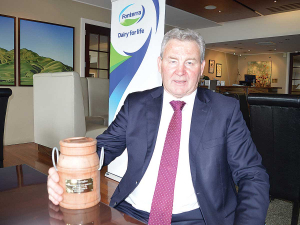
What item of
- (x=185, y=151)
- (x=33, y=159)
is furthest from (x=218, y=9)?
(x=185, y=151)

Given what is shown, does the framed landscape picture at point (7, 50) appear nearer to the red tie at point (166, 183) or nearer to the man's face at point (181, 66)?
the man's face at point (181, 66)

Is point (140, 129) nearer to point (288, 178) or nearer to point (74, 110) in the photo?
point (288, 178)

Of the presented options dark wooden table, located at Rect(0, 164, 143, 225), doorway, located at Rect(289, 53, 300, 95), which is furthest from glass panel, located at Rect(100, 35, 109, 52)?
doorway, located at Rect(289, 53, 300, 95)

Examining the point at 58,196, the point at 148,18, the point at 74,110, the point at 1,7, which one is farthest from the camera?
the point at 1,7

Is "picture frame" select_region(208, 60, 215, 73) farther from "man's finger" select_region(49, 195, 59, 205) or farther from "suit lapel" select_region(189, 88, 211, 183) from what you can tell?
"man's finger" select_region(49, 195, 59, 205)

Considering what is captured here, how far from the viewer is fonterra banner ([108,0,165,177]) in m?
2.81

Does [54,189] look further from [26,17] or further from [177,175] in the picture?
[26,17]

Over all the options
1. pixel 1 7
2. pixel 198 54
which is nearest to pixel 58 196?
pixel 198 54

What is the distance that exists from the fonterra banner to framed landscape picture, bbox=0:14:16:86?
272 centimetres

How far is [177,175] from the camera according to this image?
1.17m

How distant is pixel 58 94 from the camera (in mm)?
3721

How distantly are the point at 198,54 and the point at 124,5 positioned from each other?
84.8 inches

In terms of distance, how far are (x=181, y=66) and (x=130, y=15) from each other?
2.03 meters

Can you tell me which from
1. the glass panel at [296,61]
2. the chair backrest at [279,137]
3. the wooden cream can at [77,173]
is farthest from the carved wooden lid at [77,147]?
the glass panel at [296,61]
